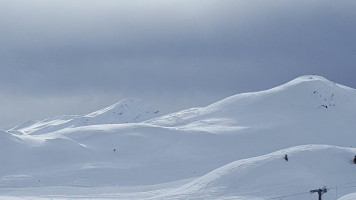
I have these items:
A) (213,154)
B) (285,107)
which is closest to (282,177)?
(213,154)

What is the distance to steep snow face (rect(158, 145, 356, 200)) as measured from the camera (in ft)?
174

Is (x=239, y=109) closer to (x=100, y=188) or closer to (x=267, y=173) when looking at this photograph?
(x=100, y=188)

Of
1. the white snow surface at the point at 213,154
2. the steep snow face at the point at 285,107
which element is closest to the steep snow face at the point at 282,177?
the white snow surface at the point at 213,154

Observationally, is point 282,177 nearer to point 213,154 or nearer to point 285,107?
point 213,154

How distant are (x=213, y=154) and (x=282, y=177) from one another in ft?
104

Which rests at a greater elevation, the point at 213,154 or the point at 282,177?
the point at 213,154

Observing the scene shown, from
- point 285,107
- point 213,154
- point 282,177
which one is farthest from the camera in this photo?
point 285,107

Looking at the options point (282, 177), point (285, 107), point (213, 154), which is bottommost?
point (282, 177)

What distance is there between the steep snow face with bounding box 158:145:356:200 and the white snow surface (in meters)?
0.08

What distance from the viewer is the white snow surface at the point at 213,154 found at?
55.5 meters

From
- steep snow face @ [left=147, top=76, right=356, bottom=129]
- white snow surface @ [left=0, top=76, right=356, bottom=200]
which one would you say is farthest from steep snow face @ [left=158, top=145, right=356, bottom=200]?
steep snow face @ [left=147, top=76, right=356, bottom=129]

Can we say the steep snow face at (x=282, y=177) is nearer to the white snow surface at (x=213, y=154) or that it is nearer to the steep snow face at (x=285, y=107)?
the white snow surface at (x=213, y=154)

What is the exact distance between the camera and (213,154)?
8638 cm

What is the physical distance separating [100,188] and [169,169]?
37.9ft
